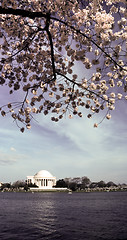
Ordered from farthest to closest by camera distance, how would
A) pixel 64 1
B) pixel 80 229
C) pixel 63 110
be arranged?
pixel 80 229 < pixel 63 110 < pixel 64 1

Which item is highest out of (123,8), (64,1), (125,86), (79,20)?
(64,1)

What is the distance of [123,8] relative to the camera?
659 cm

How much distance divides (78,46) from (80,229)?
67.5 ft

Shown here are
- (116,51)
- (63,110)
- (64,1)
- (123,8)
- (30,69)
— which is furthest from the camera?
(63,110)

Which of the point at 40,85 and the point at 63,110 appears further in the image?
the point at 63,110

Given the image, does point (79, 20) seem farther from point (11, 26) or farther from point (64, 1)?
point (11, 26)

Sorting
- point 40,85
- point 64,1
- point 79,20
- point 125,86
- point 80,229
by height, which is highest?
point 64,1

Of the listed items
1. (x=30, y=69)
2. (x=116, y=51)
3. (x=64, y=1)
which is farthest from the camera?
(x=30, y=69)

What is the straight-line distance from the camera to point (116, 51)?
24.8ft

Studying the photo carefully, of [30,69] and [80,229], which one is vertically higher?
[30,69]

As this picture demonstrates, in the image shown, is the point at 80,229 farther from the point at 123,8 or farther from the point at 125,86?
the point at 123,8

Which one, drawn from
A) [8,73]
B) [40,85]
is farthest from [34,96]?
[8,73]

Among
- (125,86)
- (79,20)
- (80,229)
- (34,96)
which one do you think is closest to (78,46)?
(79,20)

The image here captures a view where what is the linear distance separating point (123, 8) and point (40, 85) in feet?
14.7
